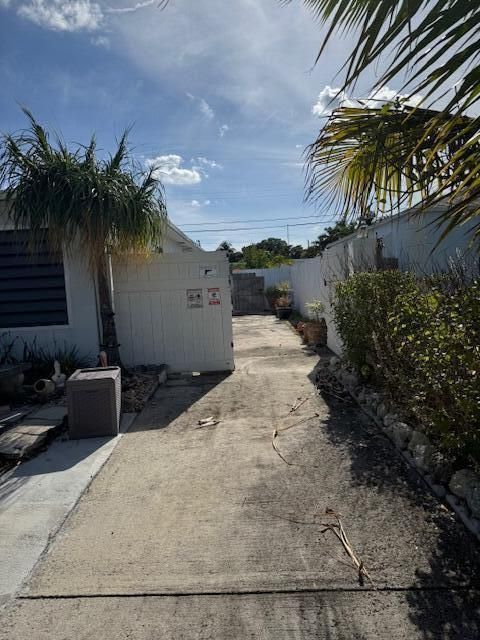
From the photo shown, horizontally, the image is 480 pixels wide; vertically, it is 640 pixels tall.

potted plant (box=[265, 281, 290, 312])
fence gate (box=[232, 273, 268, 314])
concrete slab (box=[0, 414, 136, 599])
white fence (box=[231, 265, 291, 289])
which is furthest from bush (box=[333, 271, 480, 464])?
white fence (box=[231, 265, 291, 289])

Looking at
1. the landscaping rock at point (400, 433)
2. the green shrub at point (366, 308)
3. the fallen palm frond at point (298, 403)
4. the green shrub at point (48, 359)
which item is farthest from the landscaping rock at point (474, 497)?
the green shrub at point (48, 359)

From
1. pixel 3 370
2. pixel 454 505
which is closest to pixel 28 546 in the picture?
pixel 454 505

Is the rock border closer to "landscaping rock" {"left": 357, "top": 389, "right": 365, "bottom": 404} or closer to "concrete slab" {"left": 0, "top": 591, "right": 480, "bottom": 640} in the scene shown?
"landscaping rock" {"left": 357, "top": 389, "right": 365, "bottom": 404}

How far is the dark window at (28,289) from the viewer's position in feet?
24.2

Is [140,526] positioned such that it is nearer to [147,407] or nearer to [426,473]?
[426,473]

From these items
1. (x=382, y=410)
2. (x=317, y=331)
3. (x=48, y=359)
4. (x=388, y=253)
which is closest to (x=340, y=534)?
(x=382, y=410)

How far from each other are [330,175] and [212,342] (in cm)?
430

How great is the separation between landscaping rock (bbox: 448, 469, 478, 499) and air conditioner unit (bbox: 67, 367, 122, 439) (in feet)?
11.3

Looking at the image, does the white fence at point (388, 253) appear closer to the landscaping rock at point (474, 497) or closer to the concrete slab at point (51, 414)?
the landscaping rock at point (474, 497)

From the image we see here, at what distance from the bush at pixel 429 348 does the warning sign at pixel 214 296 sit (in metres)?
2.87

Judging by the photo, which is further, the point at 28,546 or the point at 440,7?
the point at 28,546

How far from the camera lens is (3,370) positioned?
5992mm

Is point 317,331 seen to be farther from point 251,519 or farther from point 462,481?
point 251,519

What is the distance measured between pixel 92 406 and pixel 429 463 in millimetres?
3420
